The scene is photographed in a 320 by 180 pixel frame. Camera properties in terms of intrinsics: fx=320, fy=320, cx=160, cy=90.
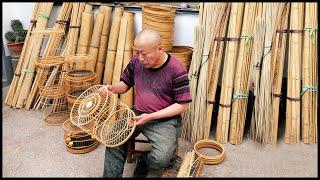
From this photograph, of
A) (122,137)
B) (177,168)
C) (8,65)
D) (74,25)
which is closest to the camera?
(122,137)

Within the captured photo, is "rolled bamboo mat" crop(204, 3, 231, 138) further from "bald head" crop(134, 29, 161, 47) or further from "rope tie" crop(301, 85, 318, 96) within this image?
"bald head" crop(134, 29, 161, 47)

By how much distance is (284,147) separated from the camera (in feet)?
A: 10.2

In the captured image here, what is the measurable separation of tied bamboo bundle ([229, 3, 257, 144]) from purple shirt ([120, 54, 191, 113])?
91cm

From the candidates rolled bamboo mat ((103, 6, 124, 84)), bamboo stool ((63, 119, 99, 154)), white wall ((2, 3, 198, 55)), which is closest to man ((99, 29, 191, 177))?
bamboo stool ((63, 119, 99, 154))

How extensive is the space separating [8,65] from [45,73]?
3.62 feet

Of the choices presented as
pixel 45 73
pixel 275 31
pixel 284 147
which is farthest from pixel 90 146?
pixel 275 31

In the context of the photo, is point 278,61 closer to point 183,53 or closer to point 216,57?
point 216,57

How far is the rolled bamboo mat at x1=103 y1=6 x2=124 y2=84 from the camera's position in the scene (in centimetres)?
368

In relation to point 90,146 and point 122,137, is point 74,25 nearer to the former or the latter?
point 90,146

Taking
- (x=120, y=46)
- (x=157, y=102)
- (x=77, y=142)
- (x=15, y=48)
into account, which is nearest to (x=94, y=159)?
(x=77, y=142)

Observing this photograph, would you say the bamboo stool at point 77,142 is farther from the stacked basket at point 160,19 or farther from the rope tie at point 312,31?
the rope tie at point 312,31

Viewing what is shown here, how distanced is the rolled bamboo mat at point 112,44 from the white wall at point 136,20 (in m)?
0.24

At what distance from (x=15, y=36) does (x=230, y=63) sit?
9.70 feet

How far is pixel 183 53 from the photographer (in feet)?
10.7
